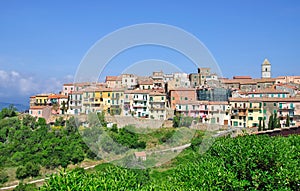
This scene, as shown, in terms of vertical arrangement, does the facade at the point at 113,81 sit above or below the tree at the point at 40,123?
above

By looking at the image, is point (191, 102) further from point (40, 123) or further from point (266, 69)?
point (266, 69)

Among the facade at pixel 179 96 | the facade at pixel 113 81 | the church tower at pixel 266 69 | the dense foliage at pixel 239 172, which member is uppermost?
the church tower at pixel 266 69

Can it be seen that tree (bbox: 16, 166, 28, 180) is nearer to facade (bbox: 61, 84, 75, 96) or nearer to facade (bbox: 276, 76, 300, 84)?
facade (bbox: 61, 84, 75, 96)

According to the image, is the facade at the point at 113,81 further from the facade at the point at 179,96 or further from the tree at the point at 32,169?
the tree at the point at 32,169

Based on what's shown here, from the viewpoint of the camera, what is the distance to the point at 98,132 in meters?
33.2

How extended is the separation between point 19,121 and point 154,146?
55.1ft

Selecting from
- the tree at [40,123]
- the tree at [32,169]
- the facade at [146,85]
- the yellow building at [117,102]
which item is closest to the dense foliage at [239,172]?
the tree at [32,169]

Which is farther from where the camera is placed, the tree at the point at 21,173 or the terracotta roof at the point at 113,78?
the terracotta roof at the point at 113,78

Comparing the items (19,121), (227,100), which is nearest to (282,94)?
(227,100)

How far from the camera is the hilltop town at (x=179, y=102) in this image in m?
39.1

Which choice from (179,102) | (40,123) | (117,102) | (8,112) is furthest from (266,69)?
(8,112)


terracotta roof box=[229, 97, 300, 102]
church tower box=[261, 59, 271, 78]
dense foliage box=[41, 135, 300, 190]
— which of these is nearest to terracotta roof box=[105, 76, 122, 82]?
terracotta roof box=[229, 97, 300, 102]

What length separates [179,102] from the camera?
4138cm

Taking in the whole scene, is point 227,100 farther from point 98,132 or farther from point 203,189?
point 203,189
